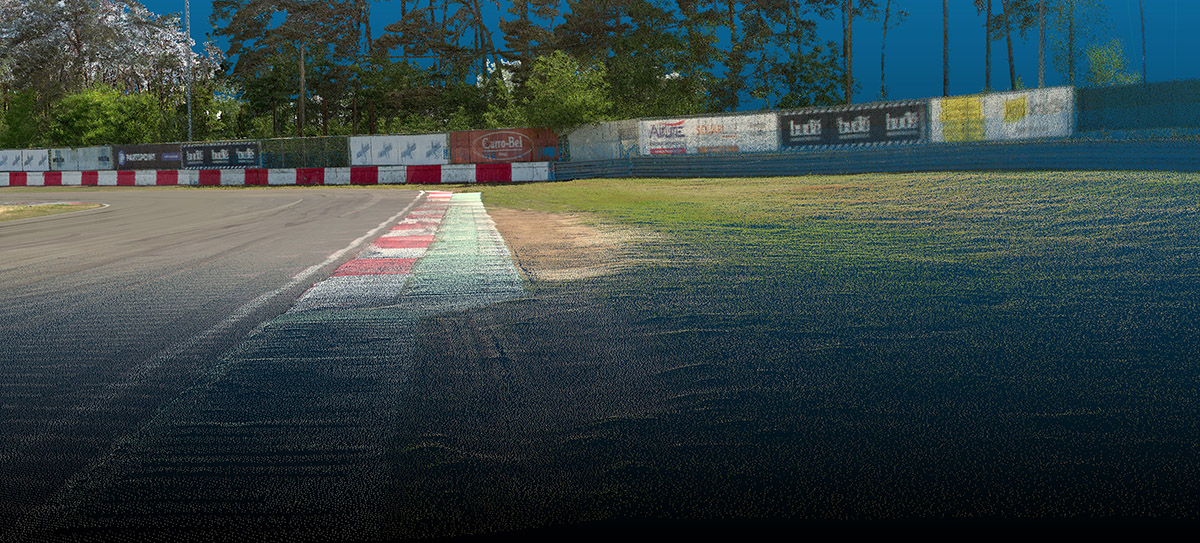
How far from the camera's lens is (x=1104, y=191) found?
1431cm

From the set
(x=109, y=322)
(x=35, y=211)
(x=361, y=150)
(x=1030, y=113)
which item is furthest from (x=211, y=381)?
(x=361, y=150)

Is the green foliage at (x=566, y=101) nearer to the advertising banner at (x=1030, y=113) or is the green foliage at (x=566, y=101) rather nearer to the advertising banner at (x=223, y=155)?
the advertising banner at (x=223, y=155)

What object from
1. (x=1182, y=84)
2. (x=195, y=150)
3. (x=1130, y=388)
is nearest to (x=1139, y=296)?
(x=1130, y=388)

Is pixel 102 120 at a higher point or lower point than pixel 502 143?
higher

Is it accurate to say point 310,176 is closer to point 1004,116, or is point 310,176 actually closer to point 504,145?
point 504,145

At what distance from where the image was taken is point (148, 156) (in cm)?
4216

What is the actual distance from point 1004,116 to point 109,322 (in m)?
25.1

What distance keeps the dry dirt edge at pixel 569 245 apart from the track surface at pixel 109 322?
1896 mm

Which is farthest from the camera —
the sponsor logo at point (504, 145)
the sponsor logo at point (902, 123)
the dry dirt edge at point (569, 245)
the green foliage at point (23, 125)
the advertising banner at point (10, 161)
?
the green foliage at point (23, 125)

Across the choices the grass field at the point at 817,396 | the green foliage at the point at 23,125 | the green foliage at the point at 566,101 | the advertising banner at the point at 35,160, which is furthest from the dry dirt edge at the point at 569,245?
the green foliage at the point at 23,125

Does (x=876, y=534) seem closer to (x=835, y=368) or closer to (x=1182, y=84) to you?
(x=835, y=368)

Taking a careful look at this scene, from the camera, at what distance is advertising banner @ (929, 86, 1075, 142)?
2350cm

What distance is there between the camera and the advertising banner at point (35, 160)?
4369cm

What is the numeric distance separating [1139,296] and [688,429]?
395cm
